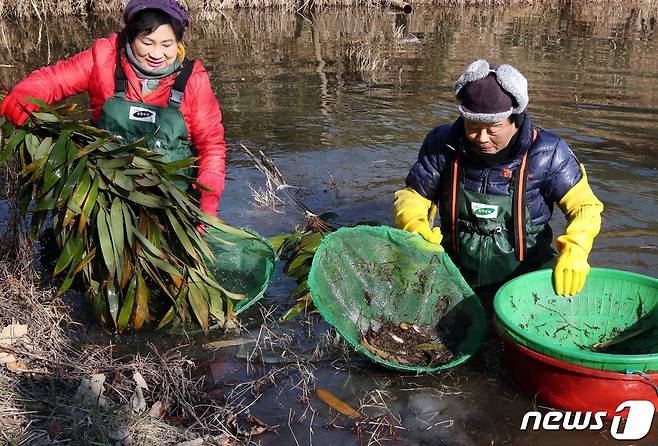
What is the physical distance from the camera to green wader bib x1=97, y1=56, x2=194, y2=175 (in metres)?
4.23

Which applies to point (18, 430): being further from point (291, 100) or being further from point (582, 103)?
point (582, 103)

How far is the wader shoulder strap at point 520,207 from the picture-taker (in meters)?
3.94

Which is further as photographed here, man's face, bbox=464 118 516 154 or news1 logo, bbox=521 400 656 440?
man's face, bbox=464 118 516 154

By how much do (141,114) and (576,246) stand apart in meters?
2.75

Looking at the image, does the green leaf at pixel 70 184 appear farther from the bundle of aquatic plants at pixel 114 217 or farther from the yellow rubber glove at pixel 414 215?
the yellow rubber glove at pixel 414 215

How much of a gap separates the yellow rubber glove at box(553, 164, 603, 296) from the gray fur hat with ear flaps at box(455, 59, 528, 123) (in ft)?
2.27

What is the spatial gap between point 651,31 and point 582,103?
8102 mm

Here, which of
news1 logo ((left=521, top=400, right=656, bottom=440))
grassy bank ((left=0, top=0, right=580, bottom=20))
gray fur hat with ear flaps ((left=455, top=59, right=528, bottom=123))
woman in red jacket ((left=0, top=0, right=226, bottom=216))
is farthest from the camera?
grassy bank ((left=0, top=0, right=580, bottom=20))

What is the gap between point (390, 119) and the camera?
9078 millimetres

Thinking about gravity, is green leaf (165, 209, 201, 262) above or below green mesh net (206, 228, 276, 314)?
above

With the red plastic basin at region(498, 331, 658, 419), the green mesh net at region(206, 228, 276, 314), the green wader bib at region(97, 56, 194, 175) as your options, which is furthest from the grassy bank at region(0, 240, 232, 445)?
the red plastic basin at region(498, 331, 658, 419)

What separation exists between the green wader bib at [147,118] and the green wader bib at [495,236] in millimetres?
1842

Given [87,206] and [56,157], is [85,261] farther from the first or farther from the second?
[56,157]

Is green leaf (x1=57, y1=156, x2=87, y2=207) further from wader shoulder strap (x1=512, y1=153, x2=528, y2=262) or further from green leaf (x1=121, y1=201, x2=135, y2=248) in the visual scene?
wader shoulder strap (x1=512, y1=153, x2=528, y2=262)
